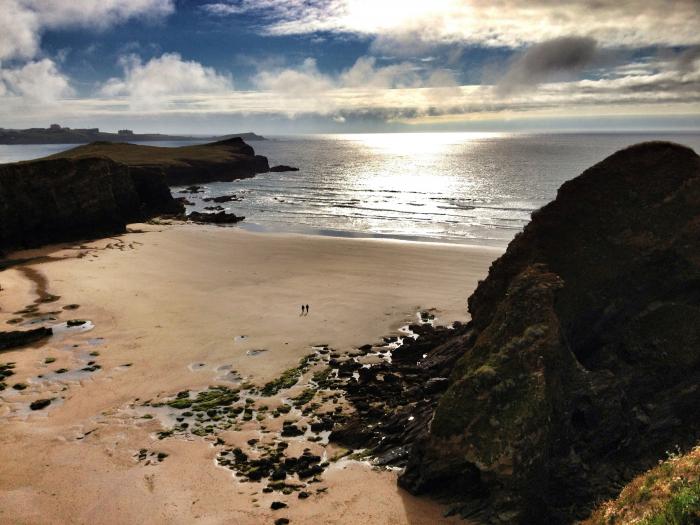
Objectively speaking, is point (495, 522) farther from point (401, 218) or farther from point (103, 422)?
point (401, 218)

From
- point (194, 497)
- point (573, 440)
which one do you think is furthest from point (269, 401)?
point (573, 440)

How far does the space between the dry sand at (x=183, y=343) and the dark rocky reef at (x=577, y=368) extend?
2627mm

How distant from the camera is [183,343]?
28500mm

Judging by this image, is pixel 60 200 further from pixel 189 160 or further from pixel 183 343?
pixel 189 160

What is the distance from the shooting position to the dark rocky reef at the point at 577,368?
14352 mm

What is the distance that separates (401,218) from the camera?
2911 inches

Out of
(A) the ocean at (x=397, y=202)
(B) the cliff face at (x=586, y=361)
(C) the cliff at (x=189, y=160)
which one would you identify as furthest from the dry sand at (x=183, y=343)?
(C) the cliff at (x=189, y=160)

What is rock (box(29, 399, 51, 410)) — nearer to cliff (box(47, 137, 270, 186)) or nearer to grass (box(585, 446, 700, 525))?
A: grass (box(585, 446, 700, 525))

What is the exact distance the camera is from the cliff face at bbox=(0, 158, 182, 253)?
166ft

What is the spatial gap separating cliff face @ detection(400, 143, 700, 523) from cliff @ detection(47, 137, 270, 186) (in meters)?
111

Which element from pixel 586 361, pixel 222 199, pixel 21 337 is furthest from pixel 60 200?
pixel 586 361

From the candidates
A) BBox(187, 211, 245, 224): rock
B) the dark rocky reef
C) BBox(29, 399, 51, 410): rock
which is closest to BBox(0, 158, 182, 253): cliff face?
BBox(187, 211, 245, 224): rock

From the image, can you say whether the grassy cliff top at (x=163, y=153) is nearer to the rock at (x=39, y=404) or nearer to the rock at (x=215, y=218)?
the rock at (x=215, y=218)

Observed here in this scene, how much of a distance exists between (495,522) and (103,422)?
16467 mm
